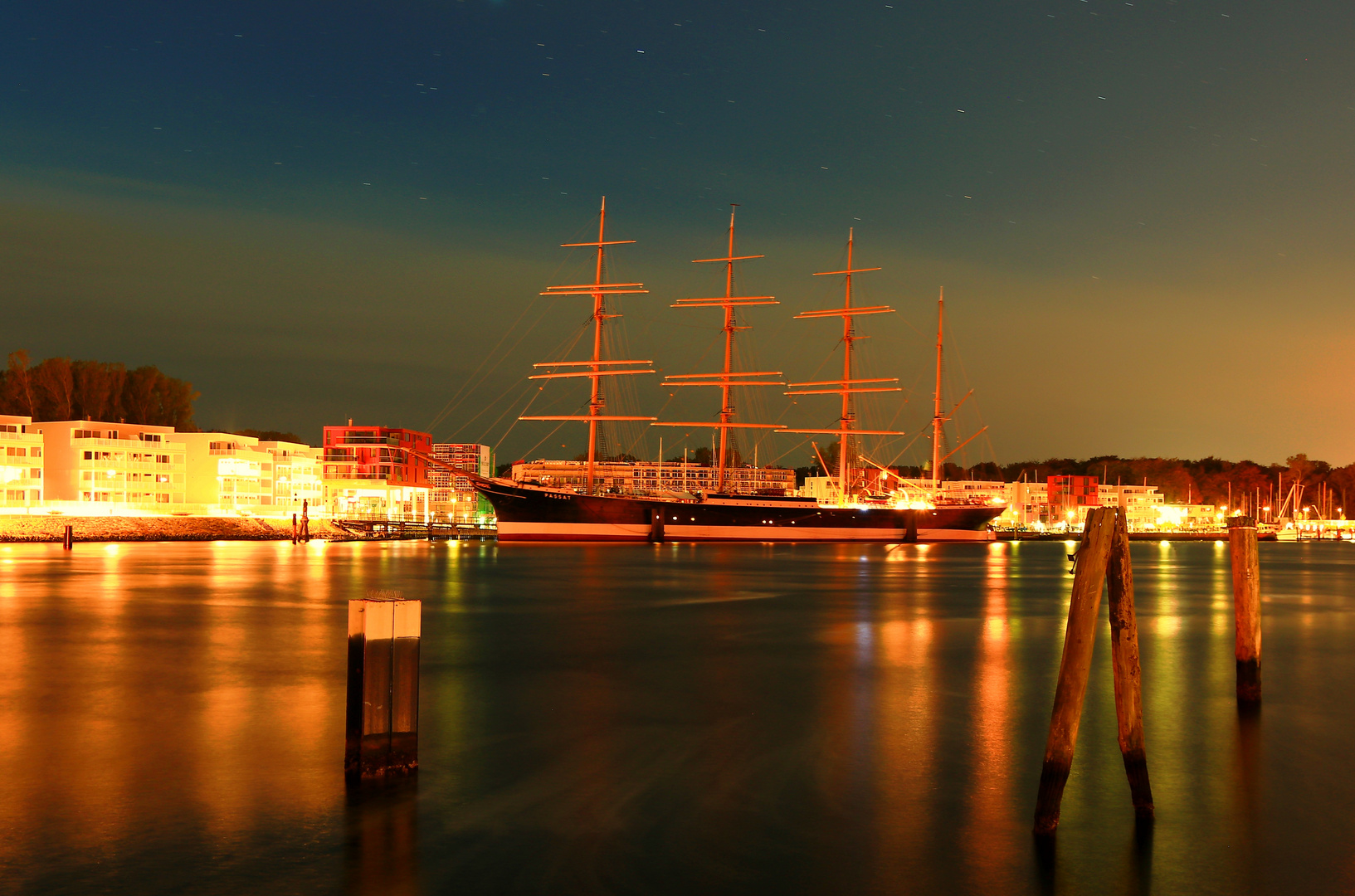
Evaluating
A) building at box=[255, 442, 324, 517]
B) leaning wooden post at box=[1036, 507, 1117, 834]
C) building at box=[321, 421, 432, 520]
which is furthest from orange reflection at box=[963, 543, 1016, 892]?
building at box=[321, 421, 432, 520]

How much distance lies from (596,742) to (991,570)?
50.0m

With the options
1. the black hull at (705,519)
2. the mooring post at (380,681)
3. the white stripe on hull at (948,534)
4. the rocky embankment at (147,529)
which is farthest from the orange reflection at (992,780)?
the white stripe on hull at (948,534)

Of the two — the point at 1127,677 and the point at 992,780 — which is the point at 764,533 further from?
the point at 1127,677

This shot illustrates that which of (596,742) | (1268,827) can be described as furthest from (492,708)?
(1268,827)

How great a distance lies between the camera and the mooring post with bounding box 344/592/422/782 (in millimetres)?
8711

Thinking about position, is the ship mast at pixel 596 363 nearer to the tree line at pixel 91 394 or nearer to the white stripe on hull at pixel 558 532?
the white stripe on hull at pixel 558 532

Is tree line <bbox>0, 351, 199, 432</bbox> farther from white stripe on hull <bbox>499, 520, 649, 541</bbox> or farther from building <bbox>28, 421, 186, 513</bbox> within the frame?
white stripe on hull <bbox>499, 520, 649, 541</bbox>

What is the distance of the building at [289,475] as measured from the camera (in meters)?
136

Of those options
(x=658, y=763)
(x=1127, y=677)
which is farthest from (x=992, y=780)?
(x=658, y=763)

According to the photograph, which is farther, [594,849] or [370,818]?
[370,818]

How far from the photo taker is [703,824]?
860cm

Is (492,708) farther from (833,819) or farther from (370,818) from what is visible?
A: (833,819)

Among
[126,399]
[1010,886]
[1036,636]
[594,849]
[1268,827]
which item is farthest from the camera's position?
[126,399]

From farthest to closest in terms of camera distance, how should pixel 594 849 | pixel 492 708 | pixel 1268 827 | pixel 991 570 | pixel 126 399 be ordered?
pixel 126 399 < pixel 991 570 < pixel 492 708 < pixel 1268 827 < pixel 594 849
